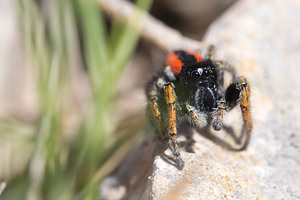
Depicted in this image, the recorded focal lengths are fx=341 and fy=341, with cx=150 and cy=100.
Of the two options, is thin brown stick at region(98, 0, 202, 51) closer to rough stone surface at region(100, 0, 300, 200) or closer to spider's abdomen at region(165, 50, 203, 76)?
rough stone surface at region(100, 0, 300, 200)

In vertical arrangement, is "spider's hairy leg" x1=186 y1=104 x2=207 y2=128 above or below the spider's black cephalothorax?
below

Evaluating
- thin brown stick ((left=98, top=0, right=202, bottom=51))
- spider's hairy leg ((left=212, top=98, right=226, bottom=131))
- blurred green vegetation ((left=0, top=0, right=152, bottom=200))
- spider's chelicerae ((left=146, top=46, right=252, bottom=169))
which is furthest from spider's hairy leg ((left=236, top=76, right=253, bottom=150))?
thin brown stick ((left=98, top=0, right=202, bottom=51))

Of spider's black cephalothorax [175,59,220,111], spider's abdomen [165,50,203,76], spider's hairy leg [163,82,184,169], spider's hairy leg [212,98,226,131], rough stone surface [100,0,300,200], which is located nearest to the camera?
rough stone surface [100,0,300,200]

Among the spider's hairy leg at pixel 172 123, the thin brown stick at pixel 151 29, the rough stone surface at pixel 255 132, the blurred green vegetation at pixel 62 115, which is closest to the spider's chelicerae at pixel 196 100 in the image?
the spider's hairy leg at pixel 172 123

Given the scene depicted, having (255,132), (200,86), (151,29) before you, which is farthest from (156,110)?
(151,29)

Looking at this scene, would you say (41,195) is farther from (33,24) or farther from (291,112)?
(291,112)

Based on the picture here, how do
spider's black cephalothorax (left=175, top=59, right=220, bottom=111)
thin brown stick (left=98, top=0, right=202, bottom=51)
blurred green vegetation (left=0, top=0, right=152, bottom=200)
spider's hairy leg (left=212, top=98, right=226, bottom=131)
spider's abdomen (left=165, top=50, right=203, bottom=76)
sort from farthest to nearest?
thin brown stick (left=98, top=0, right=202, bottom=51) → blurred green vegetation (left=0, top=0, right=152, bottom=200) → spider's abdomen (left=165, top=50, right=203, bottom=76) → spider's black cephalothorax (left=175, top=59, right=220, bottom=111) → spider's hairy leg (left=212, top=98, right=226, bottom=131)

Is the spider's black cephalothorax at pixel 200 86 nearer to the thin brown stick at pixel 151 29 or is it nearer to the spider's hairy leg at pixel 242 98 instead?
the spider's hairy leg at pixel 242 98
